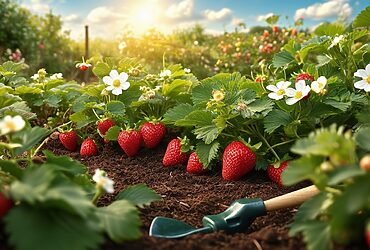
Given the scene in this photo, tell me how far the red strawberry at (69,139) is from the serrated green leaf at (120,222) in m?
2.01

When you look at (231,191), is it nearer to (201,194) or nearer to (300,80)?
(201,194)

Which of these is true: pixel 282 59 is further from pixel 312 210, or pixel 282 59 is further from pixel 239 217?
pixel 312 210

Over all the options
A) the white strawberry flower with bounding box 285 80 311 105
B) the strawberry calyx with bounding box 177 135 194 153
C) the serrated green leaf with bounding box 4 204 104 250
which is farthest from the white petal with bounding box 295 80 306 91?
the serrated green leaf with bounding box 4 204 104 250

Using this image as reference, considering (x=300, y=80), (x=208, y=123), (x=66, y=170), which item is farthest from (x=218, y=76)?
(x=66, y=170)

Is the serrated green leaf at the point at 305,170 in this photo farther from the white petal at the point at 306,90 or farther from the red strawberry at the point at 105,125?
the red strawberry at the point at 105,125

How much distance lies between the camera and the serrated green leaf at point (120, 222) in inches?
56.5

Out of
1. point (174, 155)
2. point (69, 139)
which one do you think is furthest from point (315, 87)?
point (69, 139)

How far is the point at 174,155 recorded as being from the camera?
3002mm

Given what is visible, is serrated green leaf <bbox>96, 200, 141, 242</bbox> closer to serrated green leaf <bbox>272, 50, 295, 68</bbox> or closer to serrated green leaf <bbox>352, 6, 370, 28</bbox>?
serrated green leaf <bbox>272, 50, 295, 68</bbox>

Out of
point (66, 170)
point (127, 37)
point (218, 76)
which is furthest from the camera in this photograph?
point (127, 37)

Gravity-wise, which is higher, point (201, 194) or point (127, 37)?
point (127, 37)

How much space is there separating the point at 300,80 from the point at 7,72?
2.08 metres

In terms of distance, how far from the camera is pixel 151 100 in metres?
3.08

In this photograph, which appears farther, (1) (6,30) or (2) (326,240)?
(1) (6,30)
